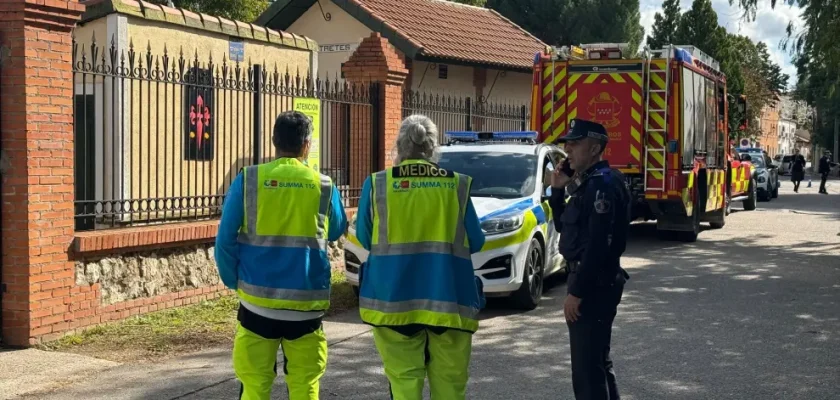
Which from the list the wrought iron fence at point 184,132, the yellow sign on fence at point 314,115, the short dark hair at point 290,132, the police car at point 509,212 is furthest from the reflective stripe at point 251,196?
the yellow sign on fence at point 314,115

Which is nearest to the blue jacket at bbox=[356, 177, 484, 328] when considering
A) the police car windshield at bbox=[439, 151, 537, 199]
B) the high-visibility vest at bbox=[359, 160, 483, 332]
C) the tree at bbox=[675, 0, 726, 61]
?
the high-visibility vest at bbox=[359, 160, 483, 332]

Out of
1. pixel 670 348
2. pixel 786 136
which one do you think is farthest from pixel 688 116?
pixel 786 136

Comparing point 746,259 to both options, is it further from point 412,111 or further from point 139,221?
point 139,221

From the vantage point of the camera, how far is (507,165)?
10.5m

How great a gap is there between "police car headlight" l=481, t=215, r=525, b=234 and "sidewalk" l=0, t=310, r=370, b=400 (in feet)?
9.11

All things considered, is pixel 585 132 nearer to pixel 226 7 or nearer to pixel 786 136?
pixel 226 7

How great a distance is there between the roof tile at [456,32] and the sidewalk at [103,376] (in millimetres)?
16007

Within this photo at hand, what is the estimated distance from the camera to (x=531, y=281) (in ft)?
30.8

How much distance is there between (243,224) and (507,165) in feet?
20.7

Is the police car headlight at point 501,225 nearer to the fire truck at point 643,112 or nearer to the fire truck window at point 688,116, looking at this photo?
the fire truck at point 643,112

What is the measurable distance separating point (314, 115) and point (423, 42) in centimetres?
1245

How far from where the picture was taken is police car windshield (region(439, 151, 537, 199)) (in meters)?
10.1

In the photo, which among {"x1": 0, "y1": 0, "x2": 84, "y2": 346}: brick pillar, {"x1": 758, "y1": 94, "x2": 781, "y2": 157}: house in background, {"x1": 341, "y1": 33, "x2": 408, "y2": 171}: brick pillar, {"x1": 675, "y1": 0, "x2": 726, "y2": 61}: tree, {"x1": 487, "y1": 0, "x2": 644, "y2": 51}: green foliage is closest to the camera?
{"x1": 0, "y1": 0, "x2": 84, "y2": 346}: brick pillar

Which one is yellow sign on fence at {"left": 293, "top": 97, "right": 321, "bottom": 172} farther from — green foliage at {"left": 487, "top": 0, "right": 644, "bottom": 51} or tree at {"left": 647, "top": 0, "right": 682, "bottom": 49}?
tree at {"left": 647, "top": 0, "right": 682, "bottom": 49}
